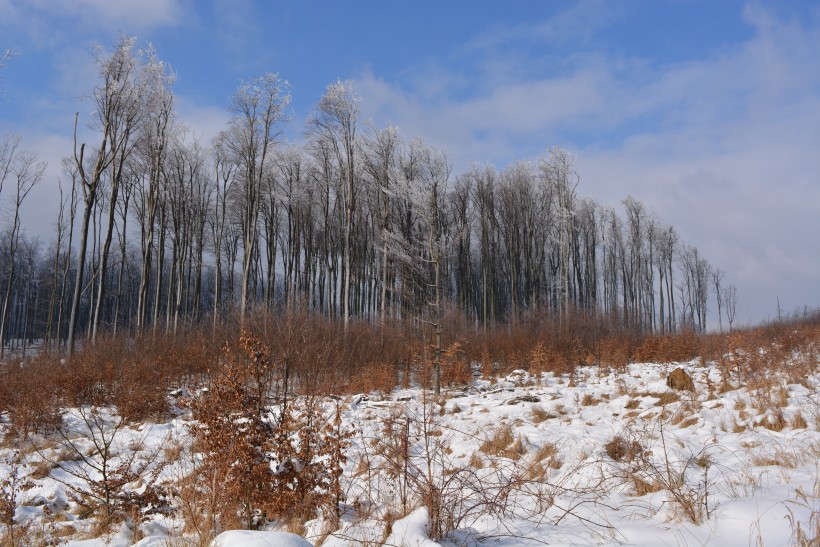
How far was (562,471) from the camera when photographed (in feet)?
19.9

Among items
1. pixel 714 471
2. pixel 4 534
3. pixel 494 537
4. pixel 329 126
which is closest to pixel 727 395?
pixel 714 471

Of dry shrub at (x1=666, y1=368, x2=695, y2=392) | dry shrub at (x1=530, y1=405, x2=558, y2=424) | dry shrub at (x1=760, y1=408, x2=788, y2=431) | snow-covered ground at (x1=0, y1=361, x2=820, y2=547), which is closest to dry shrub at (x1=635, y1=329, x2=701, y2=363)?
snow-covered ground at (x1=0, y1=361, x2=820, y2=547)

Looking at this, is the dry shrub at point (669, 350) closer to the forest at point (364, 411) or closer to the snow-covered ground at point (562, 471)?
the forest at point (364, 411)

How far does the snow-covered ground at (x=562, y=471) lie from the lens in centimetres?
352

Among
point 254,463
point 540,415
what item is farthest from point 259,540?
point 540,415

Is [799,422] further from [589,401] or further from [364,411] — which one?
[364,411]

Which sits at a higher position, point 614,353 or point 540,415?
point 614,353

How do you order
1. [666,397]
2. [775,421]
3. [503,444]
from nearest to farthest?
[775,421] < [503,444] < [666,397]

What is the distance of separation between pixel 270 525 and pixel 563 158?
92.1 ft

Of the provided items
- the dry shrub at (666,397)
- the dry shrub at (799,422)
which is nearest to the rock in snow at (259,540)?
the dry shrub at (799,422)

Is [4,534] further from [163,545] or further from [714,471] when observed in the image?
[714,471]

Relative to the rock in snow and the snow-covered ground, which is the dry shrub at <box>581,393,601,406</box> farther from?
the rock in snow

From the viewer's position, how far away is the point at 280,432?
4930mm

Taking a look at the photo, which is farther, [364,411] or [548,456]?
[364,411]
